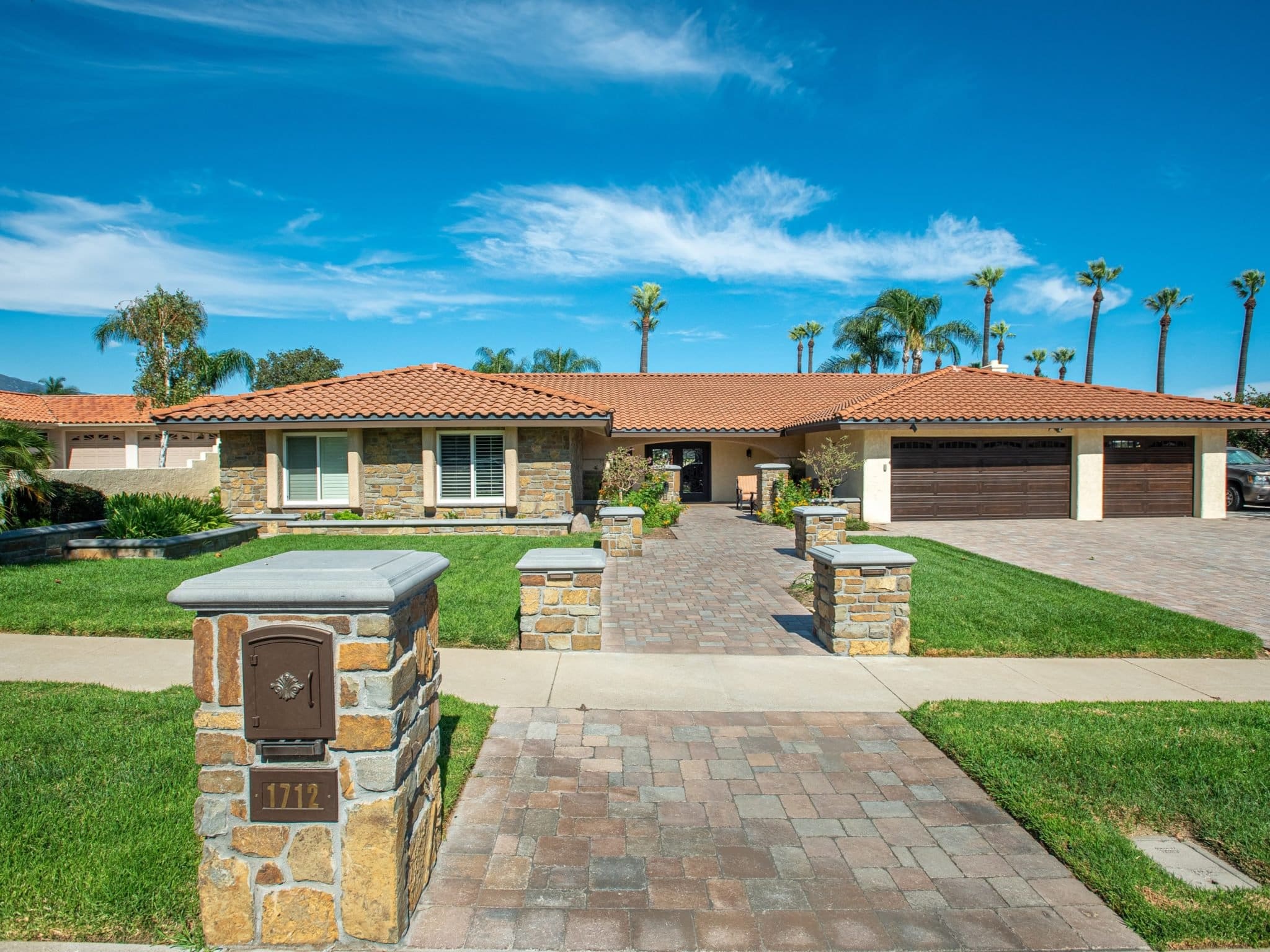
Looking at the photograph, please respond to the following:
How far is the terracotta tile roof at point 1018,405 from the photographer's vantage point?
17219 millimetres

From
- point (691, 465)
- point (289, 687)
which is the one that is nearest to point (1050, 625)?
point (289, 687)

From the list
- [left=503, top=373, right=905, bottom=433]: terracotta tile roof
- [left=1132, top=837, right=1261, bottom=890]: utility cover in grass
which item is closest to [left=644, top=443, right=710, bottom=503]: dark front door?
[left=503, top=373, right=905, bottom=433]: terracotta tile roof

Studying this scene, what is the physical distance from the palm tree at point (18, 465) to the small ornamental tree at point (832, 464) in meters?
15.6

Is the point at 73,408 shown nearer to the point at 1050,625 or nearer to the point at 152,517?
the point at 152,517

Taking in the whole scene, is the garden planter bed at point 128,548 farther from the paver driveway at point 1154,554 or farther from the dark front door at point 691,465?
the paver driveway at point 1154,554

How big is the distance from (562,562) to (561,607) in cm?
44

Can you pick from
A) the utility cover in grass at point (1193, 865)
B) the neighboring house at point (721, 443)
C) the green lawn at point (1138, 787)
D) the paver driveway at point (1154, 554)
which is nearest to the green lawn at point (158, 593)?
the neighboring house at point (721, 443)

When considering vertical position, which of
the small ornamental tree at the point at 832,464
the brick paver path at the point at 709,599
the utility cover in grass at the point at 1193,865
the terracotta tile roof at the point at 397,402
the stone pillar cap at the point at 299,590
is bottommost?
the utility cover in grass at the point at 1193,865

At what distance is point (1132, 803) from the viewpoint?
3775mm

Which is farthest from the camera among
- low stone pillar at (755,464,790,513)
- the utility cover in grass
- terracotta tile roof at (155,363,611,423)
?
low stone pillar at (755,464,790,513)

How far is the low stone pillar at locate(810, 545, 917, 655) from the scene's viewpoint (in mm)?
6680

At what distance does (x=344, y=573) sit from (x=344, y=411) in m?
13.5

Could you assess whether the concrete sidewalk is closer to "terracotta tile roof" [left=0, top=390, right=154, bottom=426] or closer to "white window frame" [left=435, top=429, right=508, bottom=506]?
"white window frame" [left=435, top=429, right=508, bottom=506]

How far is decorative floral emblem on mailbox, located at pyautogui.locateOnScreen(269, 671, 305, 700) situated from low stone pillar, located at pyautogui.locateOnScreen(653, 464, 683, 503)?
15347 millimetres
